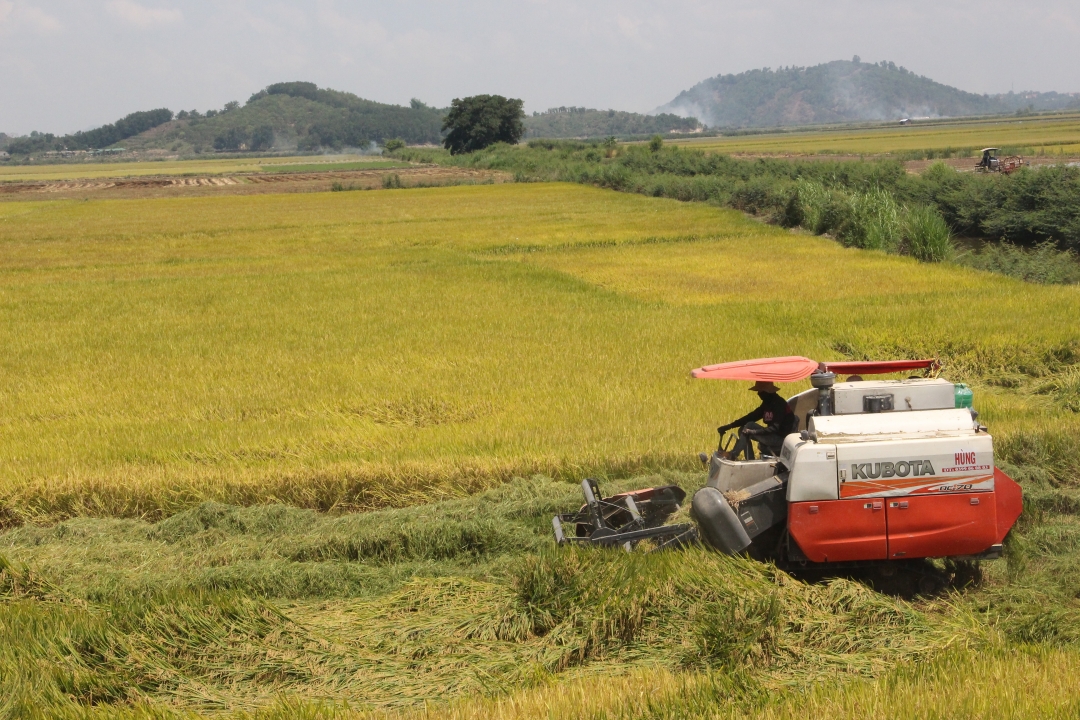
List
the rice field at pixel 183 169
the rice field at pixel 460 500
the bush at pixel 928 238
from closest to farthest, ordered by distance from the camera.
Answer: the rice field at pixel 460 500, the bush at pixel 928 238, the rice field at pixel 183 169

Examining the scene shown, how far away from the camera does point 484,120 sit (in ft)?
315

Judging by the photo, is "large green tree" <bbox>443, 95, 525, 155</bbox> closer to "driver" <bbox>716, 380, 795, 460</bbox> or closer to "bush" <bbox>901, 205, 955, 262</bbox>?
"bush" <bbox>901, 205, 955, 262</bbox>

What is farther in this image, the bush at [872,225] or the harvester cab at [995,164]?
the harvester cab at [995,164]

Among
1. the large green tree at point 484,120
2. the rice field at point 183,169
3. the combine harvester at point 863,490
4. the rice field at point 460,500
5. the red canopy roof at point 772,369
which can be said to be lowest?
the rice field at point 460,500

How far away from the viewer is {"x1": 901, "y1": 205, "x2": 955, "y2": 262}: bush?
877 inches

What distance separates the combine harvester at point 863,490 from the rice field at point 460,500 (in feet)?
0.94

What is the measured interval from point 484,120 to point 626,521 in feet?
303

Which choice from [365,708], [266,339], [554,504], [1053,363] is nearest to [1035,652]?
[365,708]

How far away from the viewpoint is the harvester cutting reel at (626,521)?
6328mm

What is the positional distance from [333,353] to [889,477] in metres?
9.97

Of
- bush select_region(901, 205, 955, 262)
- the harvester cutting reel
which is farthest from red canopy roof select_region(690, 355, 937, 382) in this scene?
bush select_region(901, 205, 955, 262)

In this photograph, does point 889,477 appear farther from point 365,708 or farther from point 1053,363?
point 1053,363

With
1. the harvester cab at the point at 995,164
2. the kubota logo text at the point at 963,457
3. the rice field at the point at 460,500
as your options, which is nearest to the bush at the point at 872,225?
the rice field at the point at 460,500

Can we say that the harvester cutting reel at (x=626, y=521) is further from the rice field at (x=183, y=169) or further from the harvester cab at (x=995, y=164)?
the rice field at (x=183, y=169)
